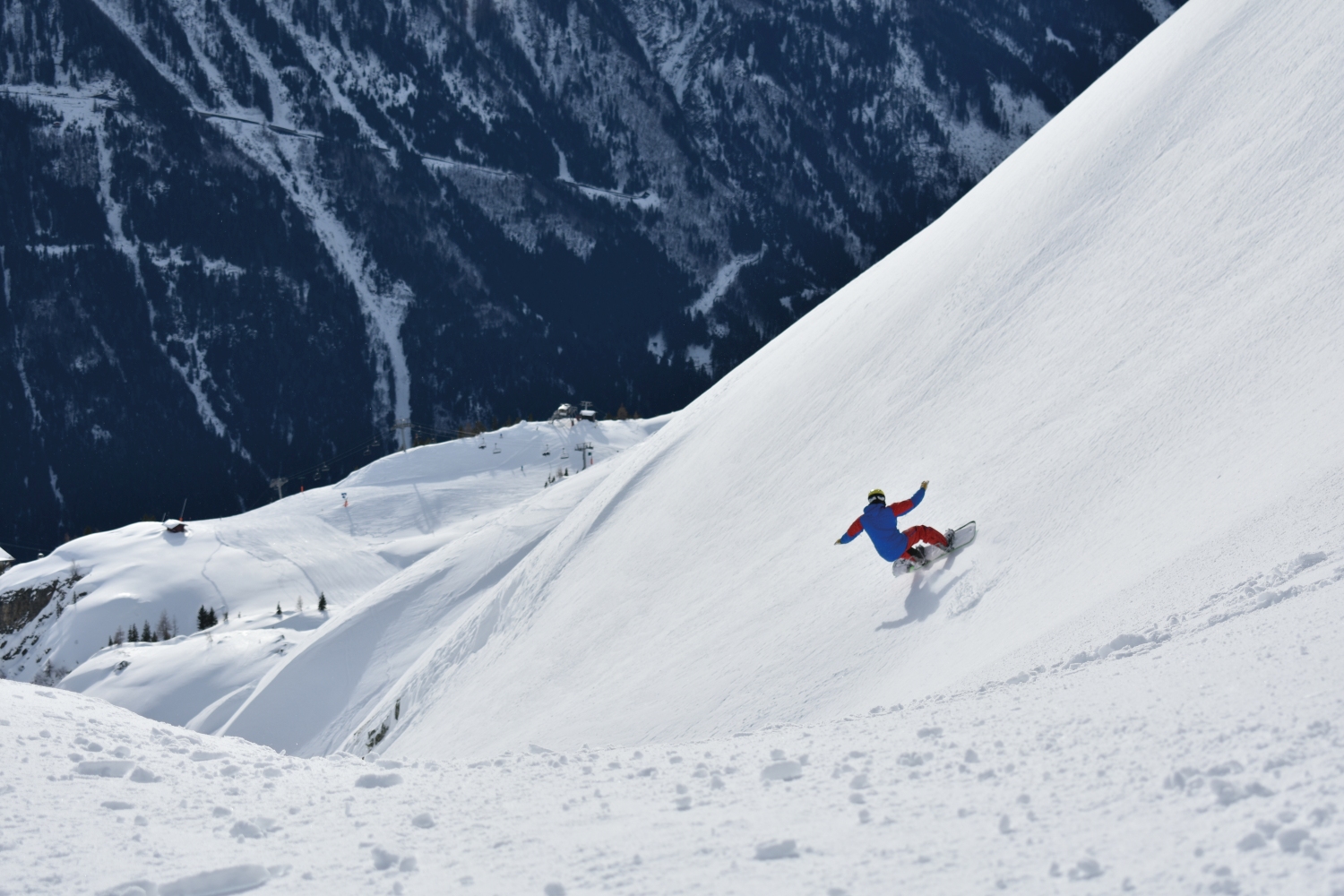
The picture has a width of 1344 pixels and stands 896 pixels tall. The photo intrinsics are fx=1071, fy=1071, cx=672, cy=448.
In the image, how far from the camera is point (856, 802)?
546 cm

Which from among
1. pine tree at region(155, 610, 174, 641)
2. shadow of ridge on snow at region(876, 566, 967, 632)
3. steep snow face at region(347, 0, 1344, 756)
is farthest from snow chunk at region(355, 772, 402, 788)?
pine tree at region(155, 610, 174, 641)

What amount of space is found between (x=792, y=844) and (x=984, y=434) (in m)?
9.03

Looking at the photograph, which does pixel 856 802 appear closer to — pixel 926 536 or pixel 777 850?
pixel 777 850

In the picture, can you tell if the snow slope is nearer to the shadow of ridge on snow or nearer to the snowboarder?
the snowboarder

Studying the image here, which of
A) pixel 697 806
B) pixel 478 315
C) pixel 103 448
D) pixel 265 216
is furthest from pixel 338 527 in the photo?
pixel 265 216

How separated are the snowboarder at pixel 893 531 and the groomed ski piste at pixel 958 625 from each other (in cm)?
39

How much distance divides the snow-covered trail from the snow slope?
165 feet

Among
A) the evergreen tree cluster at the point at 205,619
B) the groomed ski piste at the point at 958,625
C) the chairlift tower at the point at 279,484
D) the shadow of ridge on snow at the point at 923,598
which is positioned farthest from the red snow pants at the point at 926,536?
the chairlift tower at the point at 279,484

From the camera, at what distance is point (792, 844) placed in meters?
5.00

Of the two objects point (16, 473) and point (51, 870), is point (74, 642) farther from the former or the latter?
point (16, 473)

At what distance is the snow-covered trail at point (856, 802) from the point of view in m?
4.30

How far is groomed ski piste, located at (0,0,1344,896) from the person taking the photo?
4.91 meters

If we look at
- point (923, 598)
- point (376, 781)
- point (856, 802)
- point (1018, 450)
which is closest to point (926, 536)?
point (923, 598)

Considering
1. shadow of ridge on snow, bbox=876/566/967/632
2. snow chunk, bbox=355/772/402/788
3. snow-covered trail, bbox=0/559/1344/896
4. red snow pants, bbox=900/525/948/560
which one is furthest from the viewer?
red snow pants, bbox=900/525/948/560
